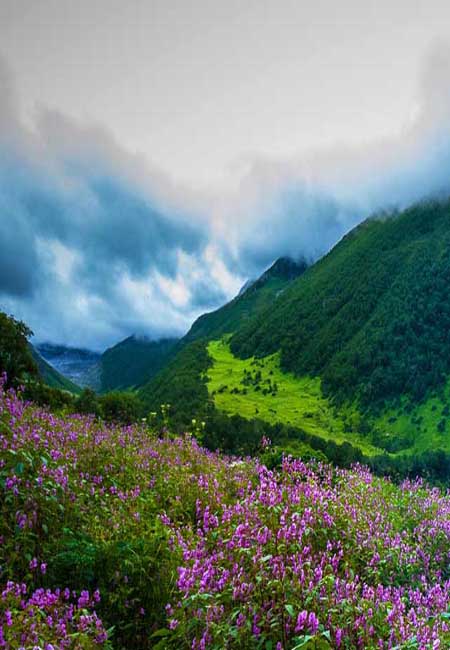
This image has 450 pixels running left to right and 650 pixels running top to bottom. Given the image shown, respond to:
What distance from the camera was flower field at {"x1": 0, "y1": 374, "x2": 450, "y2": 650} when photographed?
4.03m

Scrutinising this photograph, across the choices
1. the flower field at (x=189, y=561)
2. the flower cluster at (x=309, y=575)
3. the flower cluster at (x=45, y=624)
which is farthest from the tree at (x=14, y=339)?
the flower cluster at (x=45, y=624)

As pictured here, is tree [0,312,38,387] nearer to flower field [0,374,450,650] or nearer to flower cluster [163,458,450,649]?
flower field [0,374,450,650]

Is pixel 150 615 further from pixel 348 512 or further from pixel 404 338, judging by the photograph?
pixel 404 338

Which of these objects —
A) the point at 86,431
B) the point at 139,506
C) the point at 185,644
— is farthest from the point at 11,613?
the point at 86,431

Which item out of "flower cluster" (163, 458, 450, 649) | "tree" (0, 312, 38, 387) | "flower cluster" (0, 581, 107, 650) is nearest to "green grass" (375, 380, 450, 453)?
"tree" (0, 312, 38, 387)

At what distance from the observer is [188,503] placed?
7.64m

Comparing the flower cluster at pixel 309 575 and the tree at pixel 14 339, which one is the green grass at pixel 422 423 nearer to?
the tree at pixel 14 339

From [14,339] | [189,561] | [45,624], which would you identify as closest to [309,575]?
[189,561]

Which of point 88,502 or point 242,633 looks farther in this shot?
point 88,502

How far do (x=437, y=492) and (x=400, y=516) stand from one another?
2712 mm

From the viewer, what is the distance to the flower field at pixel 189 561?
4.03m

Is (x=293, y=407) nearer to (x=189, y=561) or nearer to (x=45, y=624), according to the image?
(x=189, y=561)

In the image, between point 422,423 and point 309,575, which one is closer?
point 309,575

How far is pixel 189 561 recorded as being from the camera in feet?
16.8
